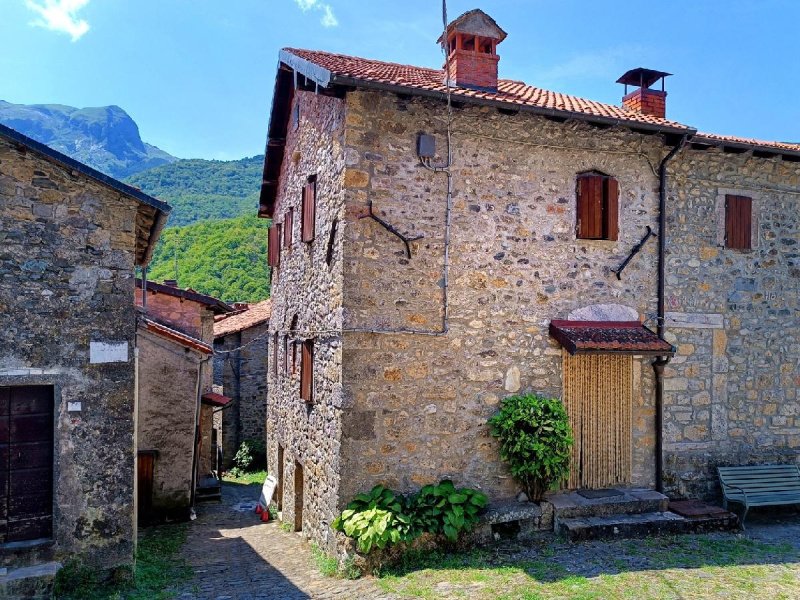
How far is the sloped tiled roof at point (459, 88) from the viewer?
8.83 m

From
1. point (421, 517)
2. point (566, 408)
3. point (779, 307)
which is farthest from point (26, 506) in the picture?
point (779, 307)

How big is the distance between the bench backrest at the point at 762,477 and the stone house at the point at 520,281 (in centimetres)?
25

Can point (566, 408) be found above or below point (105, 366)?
below

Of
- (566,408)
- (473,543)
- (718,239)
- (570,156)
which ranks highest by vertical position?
(570,156)

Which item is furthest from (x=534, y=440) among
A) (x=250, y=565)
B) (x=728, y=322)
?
(x=250, y=565)

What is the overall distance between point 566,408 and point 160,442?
783cm

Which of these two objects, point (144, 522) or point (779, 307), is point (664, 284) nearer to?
point (779, 307)

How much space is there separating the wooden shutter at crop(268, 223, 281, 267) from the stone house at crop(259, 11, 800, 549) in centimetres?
325

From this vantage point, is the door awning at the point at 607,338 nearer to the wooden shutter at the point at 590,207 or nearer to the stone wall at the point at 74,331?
the wooden shutter at the point at 590,207

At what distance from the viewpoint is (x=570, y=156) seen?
31.9 ft

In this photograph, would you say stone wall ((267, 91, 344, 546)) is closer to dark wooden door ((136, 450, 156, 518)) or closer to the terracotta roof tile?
the terracotta roof tile

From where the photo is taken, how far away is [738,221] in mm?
10711

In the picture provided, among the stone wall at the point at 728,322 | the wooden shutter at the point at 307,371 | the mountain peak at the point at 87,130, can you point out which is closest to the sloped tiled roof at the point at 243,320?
the wooden shutter at the point at 307,371

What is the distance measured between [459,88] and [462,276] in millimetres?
2898
